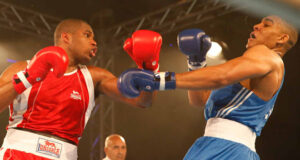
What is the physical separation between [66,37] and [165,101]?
4.12 metres

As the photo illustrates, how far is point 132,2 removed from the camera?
680 centimetres

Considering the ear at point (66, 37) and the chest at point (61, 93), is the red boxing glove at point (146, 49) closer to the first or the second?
the chest at point (61, 93)

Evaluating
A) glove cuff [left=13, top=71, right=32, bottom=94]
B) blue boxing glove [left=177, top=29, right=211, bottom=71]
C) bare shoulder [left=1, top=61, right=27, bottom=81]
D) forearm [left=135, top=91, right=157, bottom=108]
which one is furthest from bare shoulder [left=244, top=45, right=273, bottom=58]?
bare shoulder [left=1, top=61, right=27, bottom=81]

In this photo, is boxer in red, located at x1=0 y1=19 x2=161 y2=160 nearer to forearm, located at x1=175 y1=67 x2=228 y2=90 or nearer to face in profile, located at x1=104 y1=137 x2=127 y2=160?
forearm, located at x1=175 y1=67 x2=228 y2=90

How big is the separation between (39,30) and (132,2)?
1668 mm

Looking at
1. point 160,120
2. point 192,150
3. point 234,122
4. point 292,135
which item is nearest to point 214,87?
point 234,122

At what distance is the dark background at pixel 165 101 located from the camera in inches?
207

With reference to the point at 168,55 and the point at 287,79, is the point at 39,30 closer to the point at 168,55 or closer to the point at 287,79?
the point at 168,55

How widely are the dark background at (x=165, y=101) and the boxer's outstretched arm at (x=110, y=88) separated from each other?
3220 millimetres

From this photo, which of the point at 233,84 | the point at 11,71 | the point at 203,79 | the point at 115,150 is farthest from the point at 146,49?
the point at 115,150

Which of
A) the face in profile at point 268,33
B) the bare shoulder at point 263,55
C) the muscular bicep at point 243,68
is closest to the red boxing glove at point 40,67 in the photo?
the muscular bicep at point 243,68

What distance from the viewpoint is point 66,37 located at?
2.74 m

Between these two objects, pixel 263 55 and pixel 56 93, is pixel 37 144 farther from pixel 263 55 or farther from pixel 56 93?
pixel 263 55

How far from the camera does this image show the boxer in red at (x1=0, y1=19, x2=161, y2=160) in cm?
219
